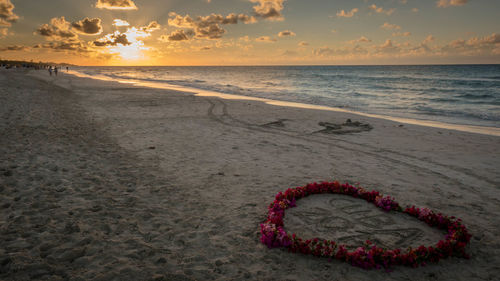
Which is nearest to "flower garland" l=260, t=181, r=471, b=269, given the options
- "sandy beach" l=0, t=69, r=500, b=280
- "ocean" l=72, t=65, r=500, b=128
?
"sandy beach" l=0, t=69, r=500, b=280

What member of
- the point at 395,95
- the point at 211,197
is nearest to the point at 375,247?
the point at 211,197

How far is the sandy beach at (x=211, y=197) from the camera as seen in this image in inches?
168

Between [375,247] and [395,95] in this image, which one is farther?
[395,95]

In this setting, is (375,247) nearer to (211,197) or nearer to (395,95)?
(211,197)

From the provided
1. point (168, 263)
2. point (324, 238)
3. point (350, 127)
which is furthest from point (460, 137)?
point (168, 263)

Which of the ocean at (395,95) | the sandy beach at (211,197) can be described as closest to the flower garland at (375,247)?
the sandy beach at (211,197)

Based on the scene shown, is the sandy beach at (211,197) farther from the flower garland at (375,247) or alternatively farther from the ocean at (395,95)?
the ocean at (395,95)

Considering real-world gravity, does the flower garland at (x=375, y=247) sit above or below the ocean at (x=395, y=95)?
below

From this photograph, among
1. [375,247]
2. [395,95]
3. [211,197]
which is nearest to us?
[375,247]

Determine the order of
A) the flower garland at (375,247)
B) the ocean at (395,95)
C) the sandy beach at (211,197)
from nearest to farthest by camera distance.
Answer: the sandy beach at (211,197), the flower garland at (375,247), the ocean at (395,95)

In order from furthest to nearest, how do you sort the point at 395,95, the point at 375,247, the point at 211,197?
1. the point at 395,95
2. the point at 211,197
3. the point at 375,247

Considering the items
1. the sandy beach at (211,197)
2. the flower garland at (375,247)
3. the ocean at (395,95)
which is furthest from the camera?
the ocean at (395,95)

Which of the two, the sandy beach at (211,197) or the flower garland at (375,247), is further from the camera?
the flower garland at (375,247)

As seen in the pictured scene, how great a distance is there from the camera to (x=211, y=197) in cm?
665
